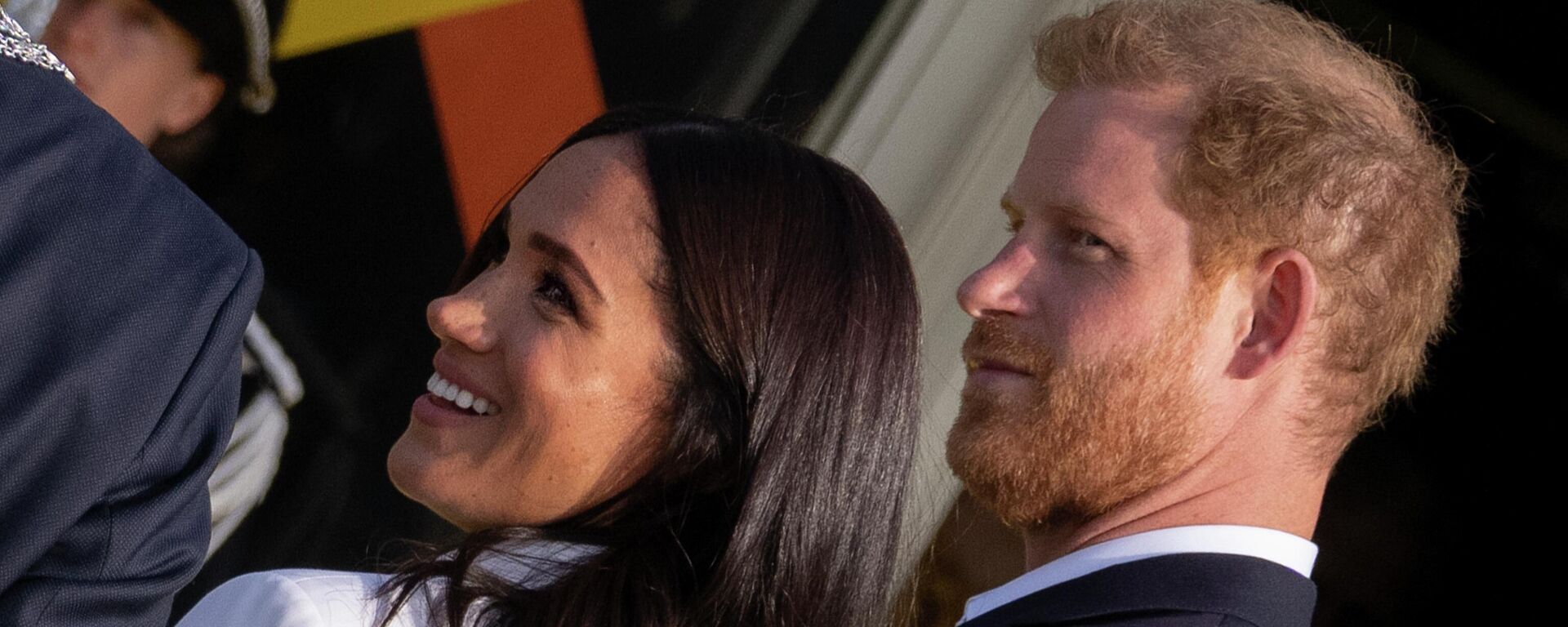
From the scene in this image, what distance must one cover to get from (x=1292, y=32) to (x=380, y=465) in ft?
5.01

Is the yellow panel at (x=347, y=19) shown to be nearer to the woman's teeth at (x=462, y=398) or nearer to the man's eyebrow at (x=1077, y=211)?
the woman's teeth at (x=462, y=398)

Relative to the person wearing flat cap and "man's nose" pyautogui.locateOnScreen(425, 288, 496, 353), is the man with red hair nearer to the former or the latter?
"man's nose" pyautogui.locateOnScreen(425, 288, 496, 353)

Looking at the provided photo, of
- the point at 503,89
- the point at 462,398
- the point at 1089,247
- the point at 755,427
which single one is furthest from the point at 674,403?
the point at 503,89

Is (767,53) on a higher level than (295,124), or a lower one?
higher

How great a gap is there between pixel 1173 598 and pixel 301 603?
69cm

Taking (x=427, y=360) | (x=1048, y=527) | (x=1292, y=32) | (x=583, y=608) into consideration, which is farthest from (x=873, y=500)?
(x=427, y=360)

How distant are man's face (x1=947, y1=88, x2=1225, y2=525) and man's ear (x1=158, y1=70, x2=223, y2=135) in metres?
1.33

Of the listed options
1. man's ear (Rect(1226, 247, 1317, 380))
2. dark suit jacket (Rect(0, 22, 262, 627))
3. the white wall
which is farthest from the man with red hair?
the white wall

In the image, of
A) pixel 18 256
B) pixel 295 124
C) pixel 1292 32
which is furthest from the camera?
pixel 295 124

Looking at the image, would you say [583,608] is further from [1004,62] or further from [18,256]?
[1004,62]

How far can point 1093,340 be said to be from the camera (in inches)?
52.6

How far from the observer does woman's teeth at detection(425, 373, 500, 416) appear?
1277 mm

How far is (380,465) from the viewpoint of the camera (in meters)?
2.34

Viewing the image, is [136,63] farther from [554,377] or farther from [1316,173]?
[1316,173]
